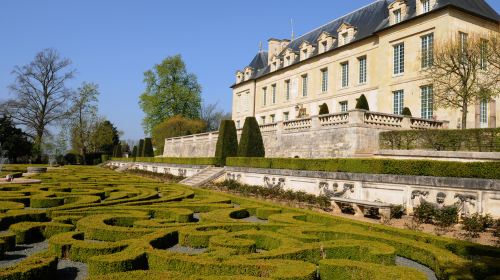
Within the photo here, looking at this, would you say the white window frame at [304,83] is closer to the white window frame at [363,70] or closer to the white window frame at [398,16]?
the white window frame at [363,70]

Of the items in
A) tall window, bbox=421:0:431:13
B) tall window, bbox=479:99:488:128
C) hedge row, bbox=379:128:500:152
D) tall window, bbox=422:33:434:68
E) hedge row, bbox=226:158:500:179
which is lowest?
hedge row, bbox=226:158:500:179

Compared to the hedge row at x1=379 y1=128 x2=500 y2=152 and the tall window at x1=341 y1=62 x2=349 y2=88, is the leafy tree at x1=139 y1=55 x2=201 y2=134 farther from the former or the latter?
the hedge row at x1=379 y1=128 x2=500 y2=152

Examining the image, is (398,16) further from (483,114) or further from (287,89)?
(287,89)

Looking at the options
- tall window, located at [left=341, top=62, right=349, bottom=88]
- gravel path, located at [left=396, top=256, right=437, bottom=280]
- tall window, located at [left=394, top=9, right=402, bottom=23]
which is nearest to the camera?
gravel path, located at [left=396, top=256, right=437, bottom=280]

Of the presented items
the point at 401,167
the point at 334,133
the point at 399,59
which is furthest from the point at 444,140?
the point at 399,59

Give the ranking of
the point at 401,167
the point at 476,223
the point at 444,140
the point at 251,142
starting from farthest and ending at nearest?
the point at 251,142, the point at 444,140, the point at 401,167, the point at 476,223

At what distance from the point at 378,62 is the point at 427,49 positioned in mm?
4377

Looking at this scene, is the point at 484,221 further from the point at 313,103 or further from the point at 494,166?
the point at 313,103

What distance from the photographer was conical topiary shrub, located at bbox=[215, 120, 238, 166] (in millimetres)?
25375

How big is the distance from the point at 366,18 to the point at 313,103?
29.0ft

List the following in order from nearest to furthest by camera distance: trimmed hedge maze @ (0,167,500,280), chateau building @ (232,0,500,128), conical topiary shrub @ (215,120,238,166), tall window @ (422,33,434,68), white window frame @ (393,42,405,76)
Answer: trimmed hedge maze @ (0,167,500,280) → tall window @ (422,33,434,68) → conical topiary shrub @ (215,120,238,166) → chateau building @ (232,0,500,128) → white window frame @ (393,42,405,76)

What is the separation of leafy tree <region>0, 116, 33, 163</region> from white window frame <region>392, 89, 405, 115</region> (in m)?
40.7

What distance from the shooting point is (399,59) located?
28.7m

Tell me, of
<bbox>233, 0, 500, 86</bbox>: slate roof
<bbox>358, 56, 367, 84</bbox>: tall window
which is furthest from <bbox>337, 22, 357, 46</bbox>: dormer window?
<bbox>358, 56, 367, 84</bbox>: tall window
